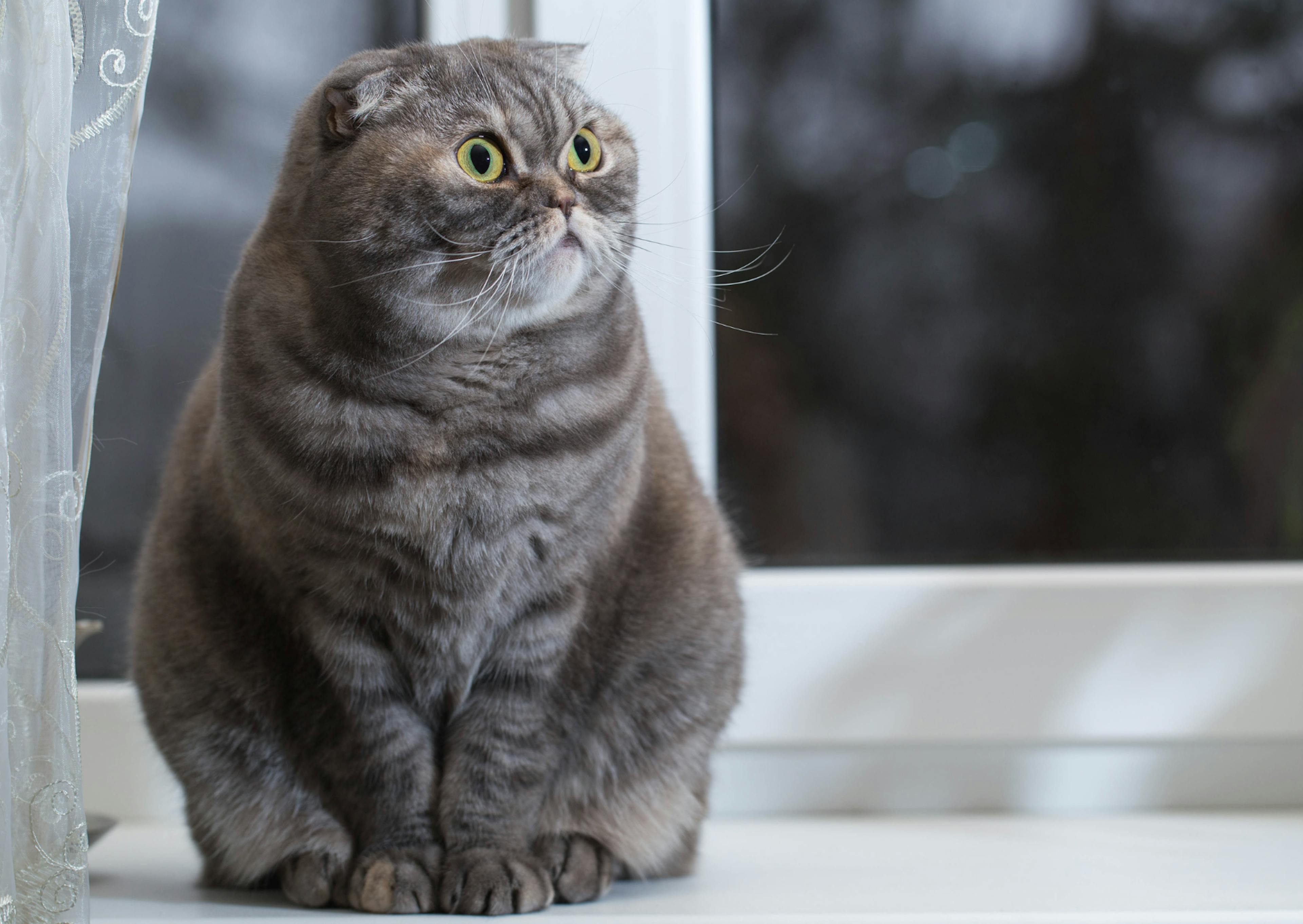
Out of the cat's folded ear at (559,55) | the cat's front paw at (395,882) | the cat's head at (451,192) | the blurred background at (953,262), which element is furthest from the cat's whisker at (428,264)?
the blurred background at (953,262)

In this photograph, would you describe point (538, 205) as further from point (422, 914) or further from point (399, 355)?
point (422, 914)

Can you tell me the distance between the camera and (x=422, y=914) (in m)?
0.84

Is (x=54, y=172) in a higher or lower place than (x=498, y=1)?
lower

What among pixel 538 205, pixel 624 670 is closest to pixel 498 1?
pixel 538 205

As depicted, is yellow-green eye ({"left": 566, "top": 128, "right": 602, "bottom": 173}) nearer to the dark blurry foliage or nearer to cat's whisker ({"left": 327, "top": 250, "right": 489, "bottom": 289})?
cat's whisker ({"left": 327, "top": 250, "right": 489, "bottom": 289})

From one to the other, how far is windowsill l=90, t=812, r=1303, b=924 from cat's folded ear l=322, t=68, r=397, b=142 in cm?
59

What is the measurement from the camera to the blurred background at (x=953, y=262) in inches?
52.4

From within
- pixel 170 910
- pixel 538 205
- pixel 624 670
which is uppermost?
pixel 538 205

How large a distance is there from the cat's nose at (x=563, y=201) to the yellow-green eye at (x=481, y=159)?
0.15 ft

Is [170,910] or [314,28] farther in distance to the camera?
[314,28]

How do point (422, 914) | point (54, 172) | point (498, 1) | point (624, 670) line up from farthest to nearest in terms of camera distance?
point (498, 1), point (624, 670), point (422, 914), point (54, 172)

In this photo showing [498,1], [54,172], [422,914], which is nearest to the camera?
[54,172]

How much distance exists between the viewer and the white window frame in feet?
4.15

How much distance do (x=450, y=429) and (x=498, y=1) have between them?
67 centimetres
